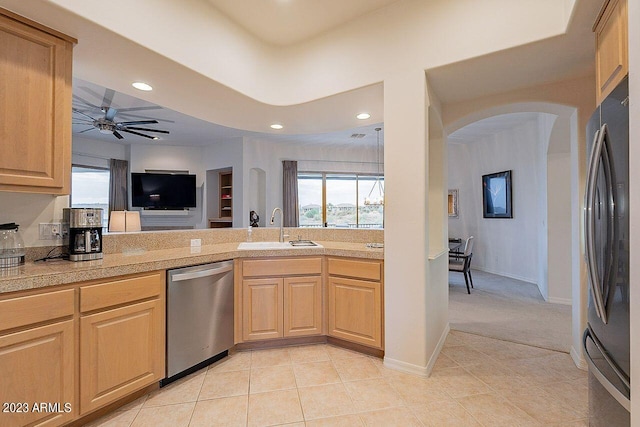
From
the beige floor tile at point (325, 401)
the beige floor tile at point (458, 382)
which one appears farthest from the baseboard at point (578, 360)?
the beige floor tile at point (325, 401)

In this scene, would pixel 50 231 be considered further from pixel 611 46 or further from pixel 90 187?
pixel 90 187

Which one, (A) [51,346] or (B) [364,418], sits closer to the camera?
(A) [51,346]

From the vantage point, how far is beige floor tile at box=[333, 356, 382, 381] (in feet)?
7.52

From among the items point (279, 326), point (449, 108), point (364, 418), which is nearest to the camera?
point (364, 418)

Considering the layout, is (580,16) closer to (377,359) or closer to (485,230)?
(377,359)

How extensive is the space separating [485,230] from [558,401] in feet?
16.8

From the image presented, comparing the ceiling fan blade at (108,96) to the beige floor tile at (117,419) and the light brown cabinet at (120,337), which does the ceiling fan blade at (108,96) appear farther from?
the beige floor tile at (117,419)

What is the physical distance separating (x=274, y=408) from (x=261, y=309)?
0.91 meters

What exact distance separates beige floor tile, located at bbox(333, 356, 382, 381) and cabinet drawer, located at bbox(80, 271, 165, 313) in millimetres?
1478

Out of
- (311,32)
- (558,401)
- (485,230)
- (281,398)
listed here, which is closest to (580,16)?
(311,32)

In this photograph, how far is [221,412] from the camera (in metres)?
1.86

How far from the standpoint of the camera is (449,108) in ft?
9.59

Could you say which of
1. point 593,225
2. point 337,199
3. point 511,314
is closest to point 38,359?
point 593,225

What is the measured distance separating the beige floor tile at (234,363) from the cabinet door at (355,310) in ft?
2.54
